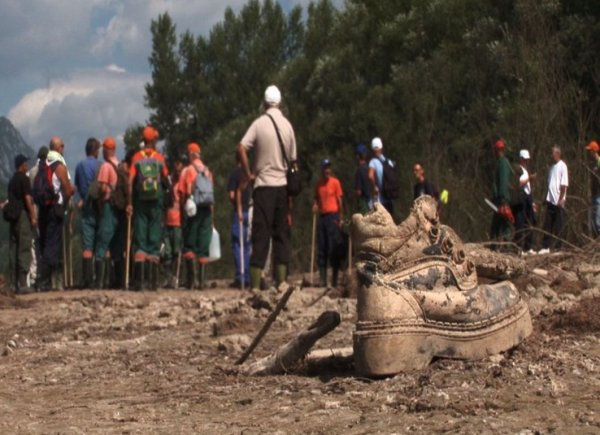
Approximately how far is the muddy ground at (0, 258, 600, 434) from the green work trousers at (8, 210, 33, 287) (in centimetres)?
844

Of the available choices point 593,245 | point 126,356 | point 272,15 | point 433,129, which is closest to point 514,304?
point 126,356

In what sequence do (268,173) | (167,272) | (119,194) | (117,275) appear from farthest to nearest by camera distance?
(167,272)
(117,275)
(119,194)
(268,173)

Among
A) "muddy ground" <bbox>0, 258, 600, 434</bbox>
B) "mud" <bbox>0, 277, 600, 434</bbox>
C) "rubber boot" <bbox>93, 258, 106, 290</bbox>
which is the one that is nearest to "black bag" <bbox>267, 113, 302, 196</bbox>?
"muddy ground" <bbox>0, 258, 600, 434</bbox>

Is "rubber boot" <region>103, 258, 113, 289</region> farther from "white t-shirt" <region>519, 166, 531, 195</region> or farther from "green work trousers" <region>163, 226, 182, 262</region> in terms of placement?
"white t-shirt" <region>519, 166, 531, 195</region>

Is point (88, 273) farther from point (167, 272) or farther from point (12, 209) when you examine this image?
point (167, 272)

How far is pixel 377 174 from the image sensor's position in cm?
1898

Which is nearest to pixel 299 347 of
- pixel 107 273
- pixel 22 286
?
pixel 22 286

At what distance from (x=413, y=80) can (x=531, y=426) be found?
28559mm

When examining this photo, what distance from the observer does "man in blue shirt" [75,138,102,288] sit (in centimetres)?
1841

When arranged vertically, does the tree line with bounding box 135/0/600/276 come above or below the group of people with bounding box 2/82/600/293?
→ above

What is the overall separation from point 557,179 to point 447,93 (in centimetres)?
1382

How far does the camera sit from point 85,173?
18.5 meters

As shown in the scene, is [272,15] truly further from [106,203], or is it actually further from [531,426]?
[531,426]

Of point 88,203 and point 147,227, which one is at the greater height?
point 88,203
